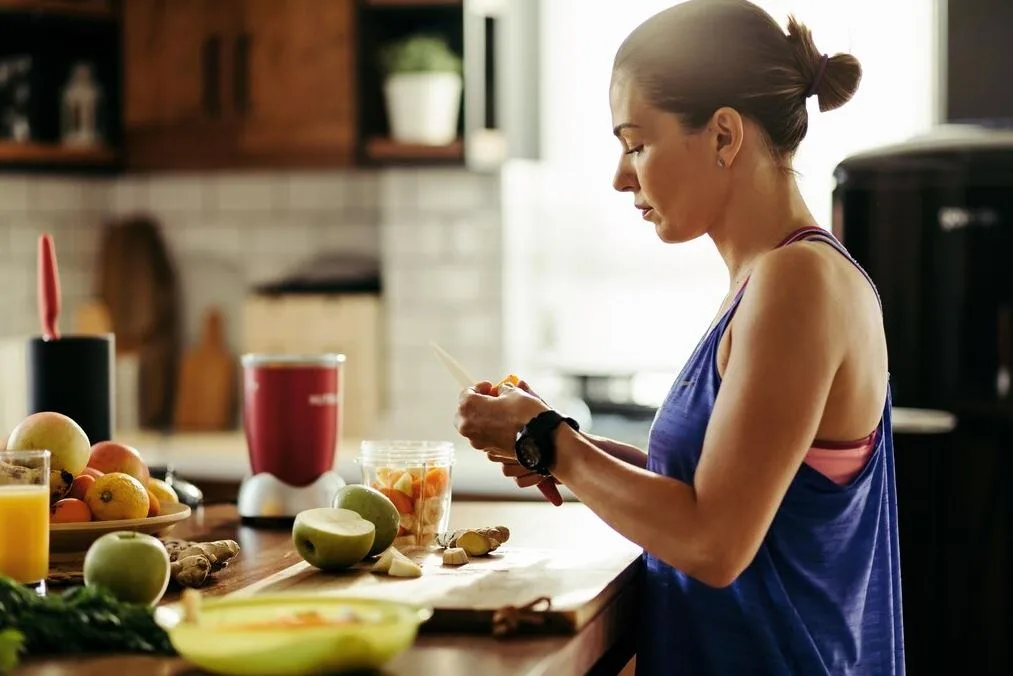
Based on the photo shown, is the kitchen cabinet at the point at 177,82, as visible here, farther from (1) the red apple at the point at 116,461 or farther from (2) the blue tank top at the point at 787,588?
(2) the blue tank top at the point at 787,588

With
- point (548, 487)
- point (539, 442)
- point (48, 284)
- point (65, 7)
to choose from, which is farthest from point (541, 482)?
point (65, 7)

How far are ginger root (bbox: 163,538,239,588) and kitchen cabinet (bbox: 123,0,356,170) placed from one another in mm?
2483

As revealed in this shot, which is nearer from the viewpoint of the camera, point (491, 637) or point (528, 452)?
point (491, 637)

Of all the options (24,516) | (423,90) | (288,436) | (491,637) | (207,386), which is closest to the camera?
(491,637)

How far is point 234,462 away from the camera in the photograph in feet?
12.5

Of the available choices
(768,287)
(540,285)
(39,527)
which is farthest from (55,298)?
(540,285)

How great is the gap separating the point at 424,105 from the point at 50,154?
1192 millimetres

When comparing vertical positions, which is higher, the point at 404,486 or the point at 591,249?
the point at 591,249

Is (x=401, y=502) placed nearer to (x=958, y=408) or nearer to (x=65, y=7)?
(x=958, y=408)

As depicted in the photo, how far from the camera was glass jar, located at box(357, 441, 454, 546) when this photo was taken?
194cm

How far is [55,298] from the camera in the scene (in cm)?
214

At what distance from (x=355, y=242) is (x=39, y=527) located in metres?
2.91

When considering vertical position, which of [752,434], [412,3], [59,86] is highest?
[412,3]

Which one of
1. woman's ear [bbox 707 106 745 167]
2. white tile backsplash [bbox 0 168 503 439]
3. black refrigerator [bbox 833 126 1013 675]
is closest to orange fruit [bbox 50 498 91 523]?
woman's ear [bbox 707 106 745 167]
